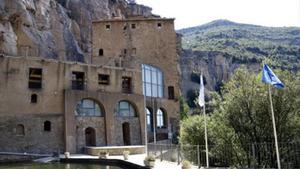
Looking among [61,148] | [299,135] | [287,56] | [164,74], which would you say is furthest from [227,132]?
[287,56]

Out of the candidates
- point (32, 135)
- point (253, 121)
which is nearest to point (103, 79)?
point (32, 135)

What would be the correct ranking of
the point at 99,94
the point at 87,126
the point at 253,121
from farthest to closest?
the point at 99,94
the point at 87,126
the point at 253,121

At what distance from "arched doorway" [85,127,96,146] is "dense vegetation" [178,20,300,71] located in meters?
67.4

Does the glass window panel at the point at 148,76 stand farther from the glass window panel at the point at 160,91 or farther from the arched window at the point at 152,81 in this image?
the glass window panel at the point at 160,91

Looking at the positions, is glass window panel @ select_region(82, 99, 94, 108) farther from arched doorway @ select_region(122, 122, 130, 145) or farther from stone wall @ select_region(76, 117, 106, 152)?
arched doorway @ select_region(122, 122, 130, 145)

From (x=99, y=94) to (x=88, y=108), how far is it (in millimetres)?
1850

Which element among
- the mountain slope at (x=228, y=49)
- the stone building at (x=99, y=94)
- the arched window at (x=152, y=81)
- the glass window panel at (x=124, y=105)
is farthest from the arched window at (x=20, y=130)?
the mountain slope at (x=228, y=49)

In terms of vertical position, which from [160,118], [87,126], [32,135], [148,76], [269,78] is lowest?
[32,135]

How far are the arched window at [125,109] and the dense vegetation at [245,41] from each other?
2506 inches

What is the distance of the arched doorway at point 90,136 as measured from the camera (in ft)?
116

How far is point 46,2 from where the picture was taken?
50.5 metres

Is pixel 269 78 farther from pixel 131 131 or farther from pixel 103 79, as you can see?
pixel 103 79

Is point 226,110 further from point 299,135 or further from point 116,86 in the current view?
point 116,86

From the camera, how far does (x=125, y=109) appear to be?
38.0 meters
